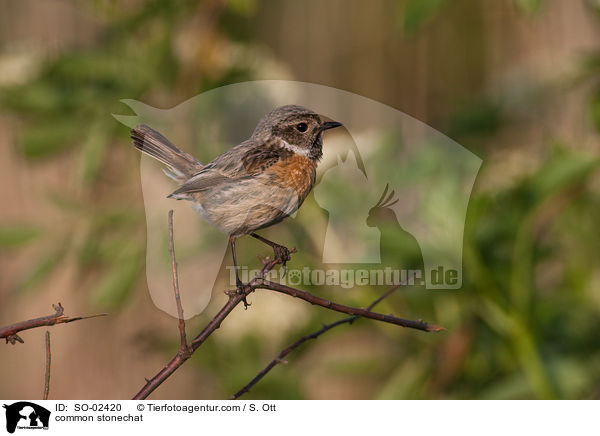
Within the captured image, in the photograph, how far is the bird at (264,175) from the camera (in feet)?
3.85

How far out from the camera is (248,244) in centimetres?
185

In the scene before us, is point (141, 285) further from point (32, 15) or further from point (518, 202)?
point (518, 202)

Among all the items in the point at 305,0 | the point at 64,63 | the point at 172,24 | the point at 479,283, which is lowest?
the point at 479,283

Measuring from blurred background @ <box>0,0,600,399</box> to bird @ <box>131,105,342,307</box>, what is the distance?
628mm

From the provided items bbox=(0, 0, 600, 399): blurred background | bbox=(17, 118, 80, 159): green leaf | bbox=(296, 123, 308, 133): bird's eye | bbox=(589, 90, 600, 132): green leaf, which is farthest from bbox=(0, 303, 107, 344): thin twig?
bbox=(589, 90, 600, 132): green leaf

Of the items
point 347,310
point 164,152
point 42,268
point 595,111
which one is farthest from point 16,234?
point 595,111

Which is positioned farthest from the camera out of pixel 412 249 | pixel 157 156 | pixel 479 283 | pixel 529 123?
pixel 529 123

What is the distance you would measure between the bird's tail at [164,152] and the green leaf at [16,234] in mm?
1014

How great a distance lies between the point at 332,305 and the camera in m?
0.97

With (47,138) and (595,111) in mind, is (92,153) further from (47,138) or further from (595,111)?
(595,111)

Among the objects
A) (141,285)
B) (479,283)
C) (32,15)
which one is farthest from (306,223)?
(32,15)

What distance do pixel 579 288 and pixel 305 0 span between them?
1494 mm

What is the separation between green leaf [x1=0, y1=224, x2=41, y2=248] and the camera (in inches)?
82.7

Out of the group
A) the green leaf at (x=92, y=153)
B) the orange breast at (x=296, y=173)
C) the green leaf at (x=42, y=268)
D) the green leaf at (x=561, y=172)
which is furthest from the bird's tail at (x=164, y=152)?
the green leaf at (x=561, y=172)
